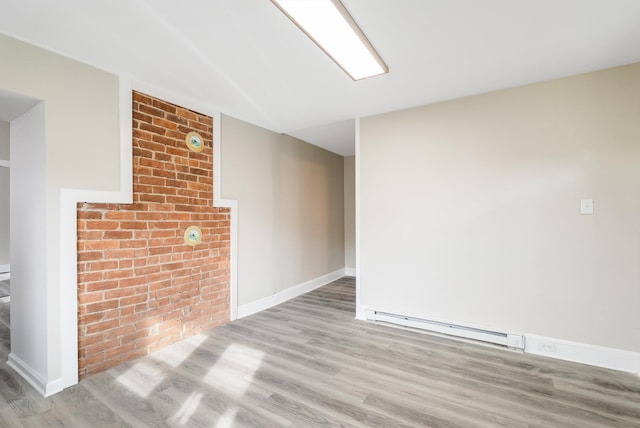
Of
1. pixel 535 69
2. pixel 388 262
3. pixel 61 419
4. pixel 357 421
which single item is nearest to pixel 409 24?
pixel 535 69

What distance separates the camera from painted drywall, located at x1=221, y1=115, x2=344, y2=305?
343 cm

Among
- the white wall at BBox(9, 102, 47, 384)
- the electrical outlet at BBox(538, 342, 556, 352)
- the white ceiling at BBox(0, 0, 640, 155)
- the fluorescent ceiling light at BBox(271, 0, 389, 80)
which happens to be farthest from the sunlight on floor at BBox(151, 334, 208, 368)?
the electrical outlet at BBox(538, 342, 556, 352)

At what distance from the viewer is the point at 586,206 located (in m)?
2.32

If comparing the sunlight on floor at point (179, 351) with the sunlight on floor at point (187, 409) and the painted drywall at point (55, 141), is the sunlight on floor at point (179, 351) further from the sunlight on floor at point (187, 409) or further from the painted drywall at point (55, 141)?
the painted drywall at point (55, 141)

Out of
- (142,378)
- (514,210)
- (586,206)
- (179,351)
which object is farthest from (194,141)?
(586,206)

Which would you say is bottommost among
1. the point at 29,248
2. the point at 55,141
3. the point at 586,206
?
the point at 29,248

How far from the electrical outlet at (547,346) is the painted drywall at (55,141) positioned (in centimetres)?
384

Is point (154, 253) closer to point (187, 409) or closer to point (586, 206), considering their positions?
point (187, 409)

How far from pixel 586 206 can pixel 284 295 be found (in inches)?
137

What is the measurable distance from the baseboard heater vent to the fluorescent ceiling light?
2.51m

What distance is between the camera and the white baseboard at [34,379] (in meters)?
1.93

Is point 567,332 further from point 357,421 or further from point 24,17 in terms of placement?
point 24,17

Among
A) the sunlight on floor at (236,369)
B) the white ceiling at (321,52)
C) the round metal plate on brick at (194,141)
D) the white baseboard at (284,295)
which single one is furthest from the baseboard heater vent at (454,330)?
the round metal plate on brick at (194,141)

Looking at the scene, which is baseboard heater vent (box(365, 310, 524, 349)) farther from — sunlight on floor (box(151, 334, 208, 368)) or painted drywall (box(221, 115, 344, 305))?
sunlight on floor (box(151, 334, 208, 368))
